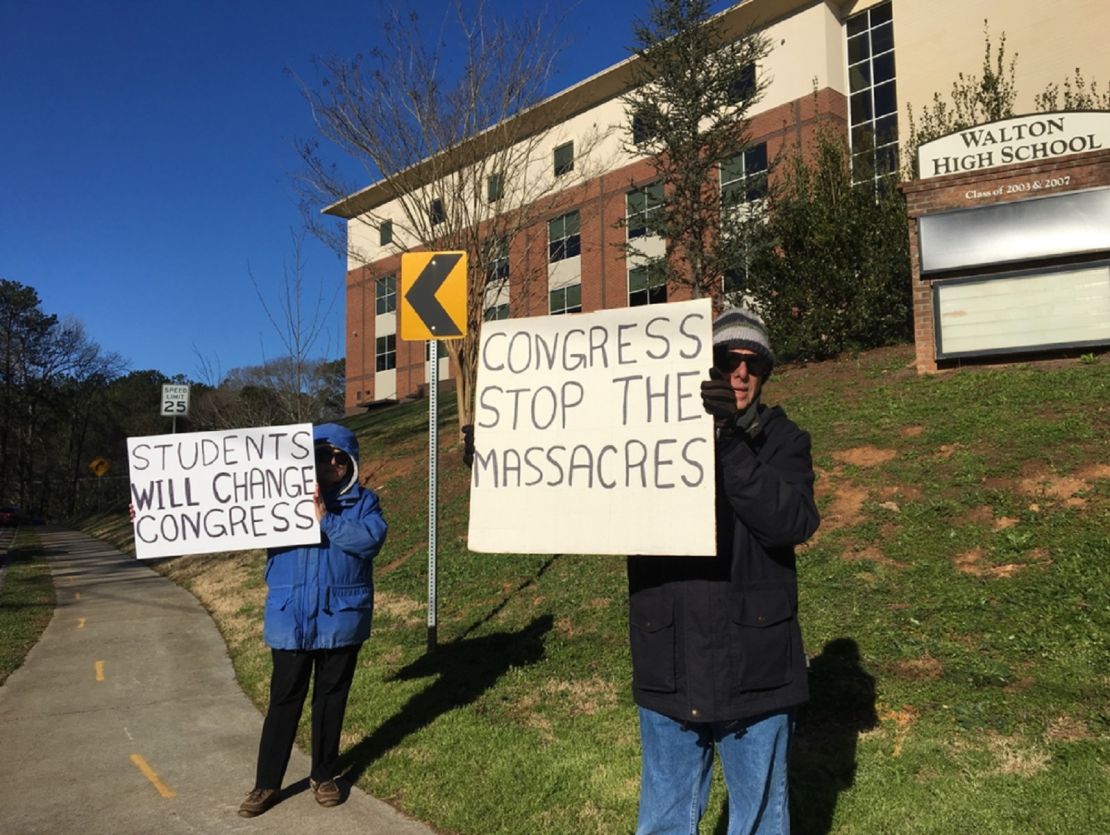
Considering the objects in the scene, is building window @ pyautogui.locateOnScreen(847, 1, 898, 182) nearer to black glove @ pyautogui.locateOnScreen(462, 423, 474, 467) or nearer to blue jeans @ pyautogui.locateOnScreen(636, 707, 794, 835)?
black glove @ pyautogui.locateOnScreen(462, 423, 474, 467)

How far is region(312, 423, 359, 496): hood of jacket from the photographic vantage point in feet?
14.0

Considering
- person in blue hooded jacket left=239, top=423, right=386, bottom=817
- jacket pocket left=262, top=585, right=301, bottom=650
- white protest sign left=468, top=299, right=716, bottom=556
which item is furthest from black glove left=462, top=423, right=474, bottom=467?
jacket pocket left=262, top=585, right=301, bottom=650

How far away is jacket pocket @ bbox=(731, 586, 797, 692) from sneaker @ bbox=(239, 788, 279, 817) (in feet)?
9.29

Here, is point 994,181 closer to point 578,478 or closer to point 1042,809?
point 1042,809

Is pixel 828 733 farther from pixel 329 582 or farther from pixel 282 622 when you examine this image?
pixel 282 622

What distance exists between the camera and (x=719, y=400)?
2186mm

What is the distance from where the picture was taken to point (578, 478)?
2.61 m

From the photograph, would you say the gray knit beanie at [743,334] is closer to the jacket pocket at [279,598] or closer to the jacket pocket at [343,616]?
the jacket pocket at [343,616]

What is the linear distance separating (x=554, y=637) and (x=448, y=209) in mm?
8088

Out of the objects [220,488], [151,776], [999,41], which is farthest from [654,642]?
[999,41]

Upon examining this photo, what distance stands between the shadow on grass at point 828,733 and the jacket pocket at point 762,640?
1584 millimetres

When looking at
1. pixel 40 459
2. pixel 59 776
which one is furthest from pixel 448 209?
pixel 40 459

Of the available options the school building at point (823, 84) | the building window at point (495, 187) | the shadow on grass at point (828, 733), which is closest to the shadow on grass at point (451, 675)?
the shadow on grass at point (828, 733)

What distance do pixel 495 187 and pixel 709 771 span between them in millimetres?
11397
